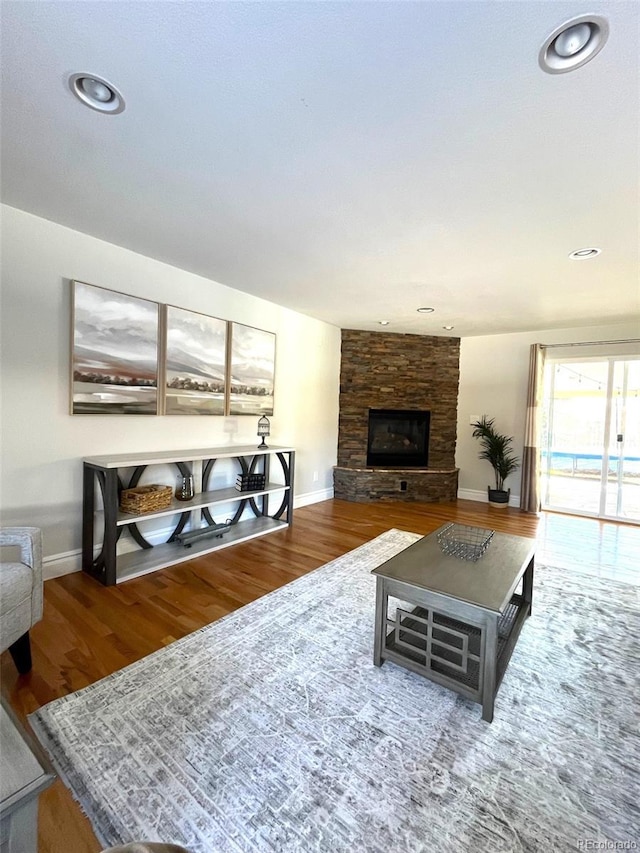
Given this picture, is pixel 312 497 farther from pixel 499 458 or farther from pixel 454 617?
pixel 454 617

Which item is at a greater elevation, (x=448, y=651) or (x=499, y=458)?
(x=499, y=458)

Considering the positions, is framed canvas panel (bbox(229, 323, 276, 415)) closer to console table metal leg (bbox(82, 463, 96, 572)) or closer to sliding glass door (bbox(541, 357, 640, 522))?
console table metal leg (bbox(82, 463, 96, 572))

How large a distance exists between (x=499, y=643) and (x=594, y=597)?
1238mm

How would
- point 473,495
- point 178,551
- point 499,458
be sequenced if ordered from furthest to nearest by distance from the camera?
point 473,495, point 499,458, point 178,551

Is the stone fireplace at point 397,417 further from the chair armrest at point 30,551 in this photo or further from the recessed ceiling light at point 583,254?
the chair armrest at point 30,551

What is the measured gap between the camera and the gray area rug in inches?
44.1

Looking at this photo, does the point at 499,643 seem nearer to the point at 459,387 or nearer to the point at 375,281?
the point at 375,281

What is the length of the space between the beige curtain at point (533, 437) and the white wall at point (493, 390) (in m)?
0.22

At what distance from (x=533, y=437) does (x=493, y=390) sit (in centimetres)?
94

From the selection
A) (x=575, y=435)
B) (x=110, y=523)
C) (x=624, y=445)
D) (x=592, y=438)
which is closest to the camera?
(x=110, y=523)

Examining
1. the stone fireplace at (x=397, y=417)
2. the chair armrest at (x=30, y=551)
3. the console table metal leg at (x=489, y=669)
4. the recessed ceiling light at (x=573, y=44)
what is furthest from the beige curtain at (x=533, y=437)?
the chair armrest at (x=30, y=551)

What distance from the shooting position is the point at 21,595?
161cm

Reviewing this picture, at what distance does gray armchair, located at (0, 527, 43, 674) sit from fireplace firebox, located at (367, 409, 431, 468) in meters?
4.43

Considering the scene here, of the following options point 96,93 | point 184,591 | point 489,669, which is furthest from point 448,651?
point 96,93
